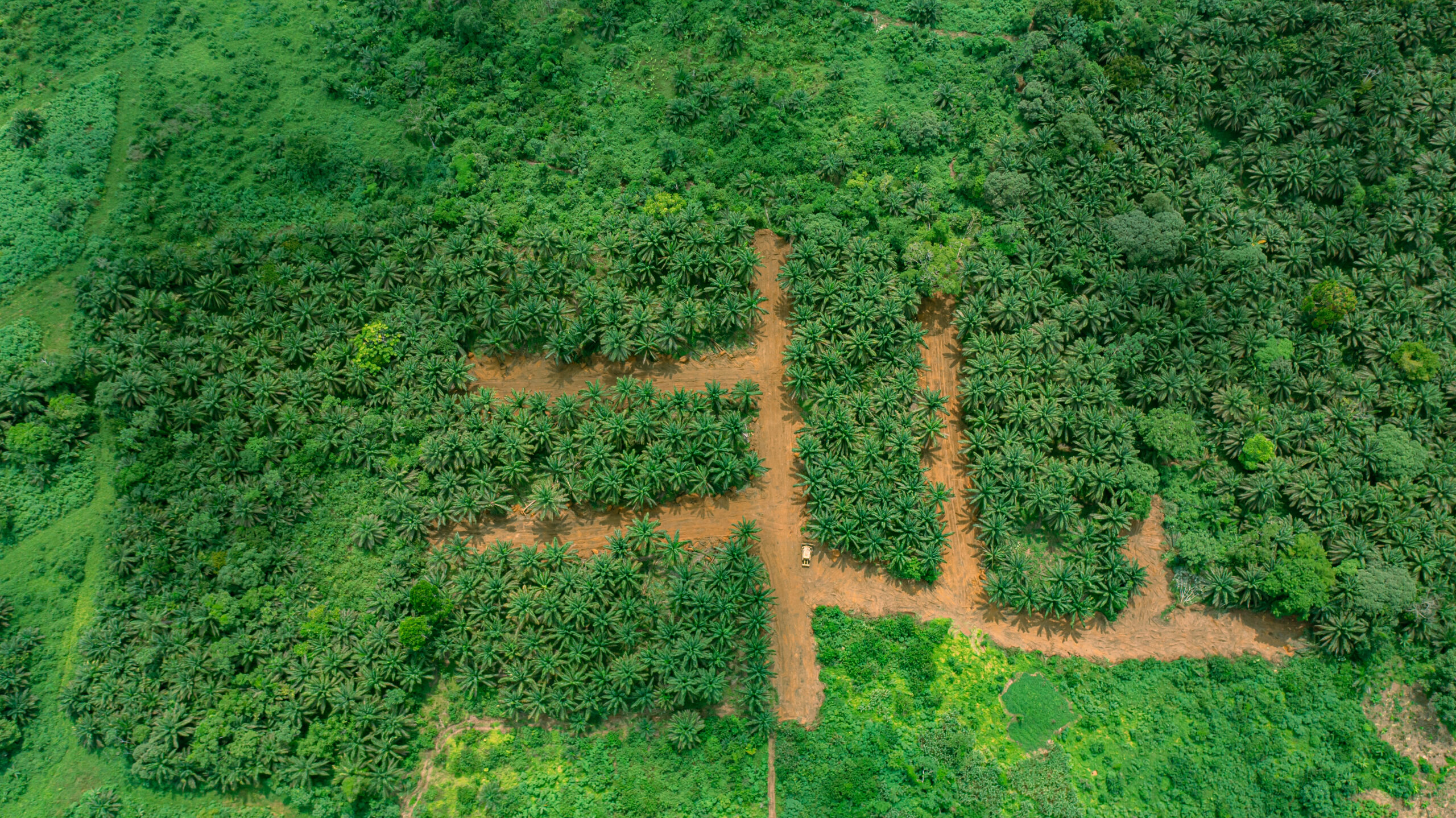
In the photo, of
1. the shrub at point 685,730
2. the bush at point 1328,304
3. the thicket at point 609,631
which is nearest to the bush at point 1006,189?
the bush at point 1328,304

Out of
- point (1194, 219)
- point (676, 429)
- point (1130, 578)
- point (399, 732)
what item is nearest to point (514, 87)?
point (676, 429)

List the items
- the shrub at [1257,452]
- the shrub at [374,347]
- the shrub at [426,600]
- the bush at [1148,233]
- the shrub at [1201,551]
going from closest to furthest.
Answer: the shrub at [426,600]
the shrub at [1201,551]
the shrub at [1257,452]
the shrub at [374,347]
the bush at [1148,233]

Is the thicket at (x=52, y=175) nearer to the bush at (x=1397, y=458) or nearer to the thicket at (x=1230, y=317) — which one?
the thicket at (x=1230, y=317)

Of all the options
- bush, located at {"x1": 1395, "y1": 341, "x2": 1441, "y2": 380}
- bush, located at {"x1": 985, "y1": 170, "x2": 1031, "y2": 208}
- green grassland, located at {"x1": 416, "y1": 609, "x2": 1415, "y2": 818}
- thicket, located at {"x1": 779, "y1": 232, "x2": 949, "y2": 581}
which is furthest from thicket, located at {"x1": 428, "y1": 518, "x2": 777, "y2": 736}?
bush, located at {"x1": 1395, "y1": 341, "x2": 1441, "y2": 380}

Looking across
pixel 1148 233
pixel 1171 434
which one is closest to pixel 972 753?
pixel 1171 434

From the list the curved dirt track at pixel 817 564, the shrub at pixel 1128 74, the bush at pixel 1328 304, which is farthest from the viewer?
the shrub at pixel 1128 74

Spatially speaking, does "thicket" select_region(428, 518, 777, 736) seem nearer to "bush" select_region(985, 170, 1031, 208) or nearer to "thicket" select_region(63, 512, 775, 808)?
"thicket" select_region(63, 512, 775, 808)

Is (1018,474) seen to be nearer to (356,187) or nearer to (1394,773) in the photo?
(1394,773)
